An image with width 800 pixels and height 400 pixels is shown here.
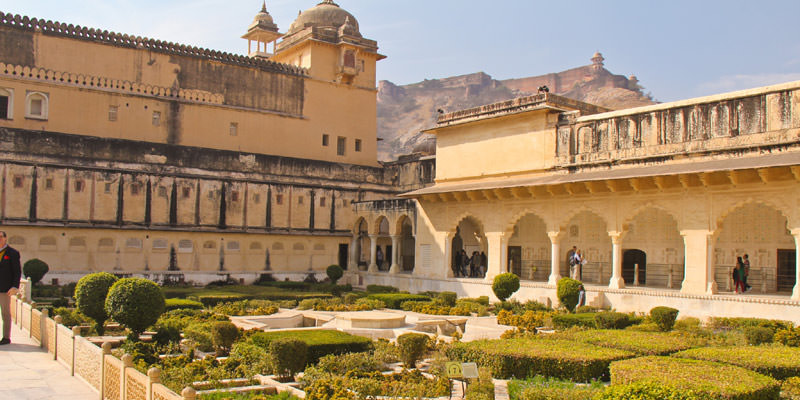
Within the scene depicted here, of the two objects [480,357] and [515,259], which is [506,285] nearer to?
[515,259]

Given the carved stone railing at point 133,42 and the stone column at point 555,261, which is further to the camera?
the carved stone railing at point 133,42

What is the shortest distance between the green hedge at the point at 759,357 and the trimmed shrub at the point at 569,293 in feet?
22.7

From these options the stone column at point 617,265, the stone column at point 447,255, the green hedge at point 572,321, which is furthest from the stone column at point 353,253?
the green hedge at point 572,321

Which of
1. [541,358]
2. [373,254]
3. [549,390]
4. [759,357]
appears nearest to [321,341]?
[541,358]

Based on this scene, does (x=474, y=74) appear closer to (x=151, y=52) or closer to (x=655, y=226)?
(x=151, y=52)

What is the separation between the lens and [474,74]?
122 m

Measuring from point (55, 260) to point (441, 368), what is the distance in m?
21.7

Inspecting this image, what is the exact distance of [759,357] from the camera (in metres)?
11.2

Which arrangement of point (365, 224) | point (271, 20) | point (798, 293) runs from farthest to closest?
point (271, 20) → point (365, 224) → point (798, 293)

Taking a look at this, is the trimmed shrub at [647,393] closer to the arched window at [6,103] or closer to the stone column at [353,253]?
the stone column at [353,253]

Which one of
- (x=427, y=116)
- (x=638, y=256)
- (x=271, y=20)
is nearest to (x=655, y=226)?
(x=638, y=256)

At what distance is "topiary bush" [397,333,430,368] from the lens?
12.1 m

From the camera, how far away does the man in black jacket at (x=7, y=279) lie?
12727mm

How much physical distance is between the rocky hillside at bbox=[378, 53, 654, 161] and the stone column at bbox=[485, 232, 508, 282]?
74232 mm
